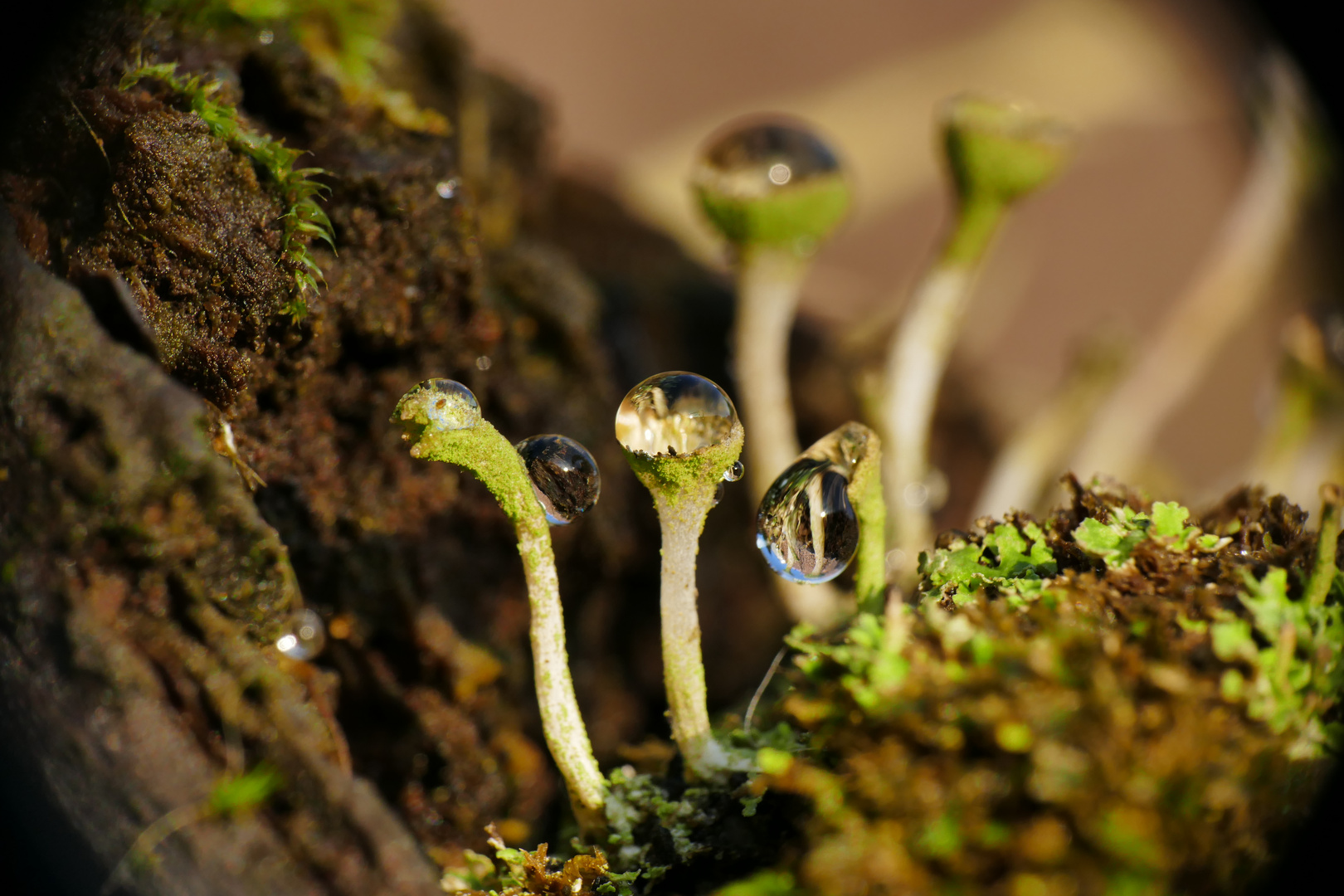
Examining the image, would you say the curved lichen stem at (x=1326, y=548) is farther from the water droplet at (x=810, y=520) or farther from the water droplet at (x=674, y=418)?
the water droplet at (x=674, y=418)

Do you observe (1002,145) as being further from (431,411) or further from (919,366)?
(431,411)

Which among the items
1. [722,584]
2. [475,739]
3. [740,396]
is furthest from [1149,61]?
[475,739]

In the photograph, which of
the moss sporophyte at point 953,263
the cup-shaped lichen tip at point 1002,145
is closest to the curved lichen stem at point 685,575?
the moss sporophyte at point 953,263

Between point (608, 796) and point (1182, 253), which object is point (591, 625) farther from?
point (1182, 253)

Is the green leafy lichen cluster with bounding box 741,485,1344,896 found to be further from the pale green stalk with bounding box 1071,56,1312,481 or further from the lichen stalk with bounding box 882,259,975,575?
the pale green stalk with bounding box 1071,56,1312,481

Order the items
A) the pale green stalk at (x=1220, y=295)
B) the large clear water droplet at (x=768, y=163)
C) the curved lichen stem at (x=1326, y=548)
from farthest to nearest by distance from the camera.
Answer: the pale green stalk at (x=1220, y=295) < the large clear water droplet at (x=768, y=163) < the curved lichen stem at (x=1326, y=548)

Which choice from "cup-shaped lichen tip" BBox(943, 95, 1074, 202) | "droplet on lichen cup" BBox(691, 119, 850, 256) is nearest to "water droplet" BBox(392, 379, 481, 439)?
"droplet on lichen cup" BBox(691, 119, 850, 256)
